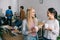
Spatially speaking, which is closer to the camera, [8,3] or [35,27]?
[35,27]

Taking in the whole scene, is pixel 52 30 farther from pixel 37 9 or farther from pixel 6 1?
pixel 6 1

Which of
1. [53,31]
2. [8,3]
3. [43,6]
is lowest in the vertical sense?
[53,31]

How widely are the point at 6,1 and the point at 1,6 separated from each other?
0.64m

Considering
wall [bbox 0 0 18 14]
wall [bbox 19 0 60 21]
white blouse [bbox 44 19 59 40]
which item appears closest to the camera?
white blouse [bbox 44 19 59 40]

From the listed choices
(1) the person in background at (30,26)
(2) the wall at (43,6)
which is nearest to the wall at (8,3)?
(2) the wall at (43,6)

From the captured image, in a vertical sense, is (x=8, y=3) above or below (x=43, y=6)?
above

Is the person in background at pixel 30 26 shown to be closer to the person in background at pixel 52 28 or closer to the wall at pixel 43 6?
the person in background at pixel 52 28

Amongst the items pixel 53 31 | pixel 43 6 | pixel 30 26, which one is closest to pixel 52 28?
pixel 53 31

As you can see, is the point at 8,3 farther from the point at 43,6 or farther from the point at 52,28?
the point at 52,28

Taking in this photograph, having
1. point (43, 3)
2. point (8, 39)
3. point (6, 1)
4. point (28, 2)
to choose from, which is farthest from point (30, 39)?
point (6, 1)

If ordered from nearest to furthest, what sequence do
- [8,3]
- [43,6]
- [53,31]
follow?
[53,31] → [43,6] → [8,3]

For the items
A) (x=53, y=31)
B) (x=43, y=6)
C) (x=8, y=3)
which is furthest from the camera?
(x=8, y=3)

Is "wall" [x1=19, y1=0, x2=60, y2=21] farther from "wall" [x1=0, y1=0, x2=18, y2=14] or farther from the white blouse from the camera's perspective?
the white blouse

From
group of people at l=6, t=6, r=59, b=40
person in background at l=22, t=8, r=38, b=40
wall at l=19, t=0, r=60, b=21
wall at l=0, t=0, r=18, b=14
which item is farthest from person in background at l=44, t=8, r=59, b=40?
wall at l=0, t=0, r=18, b=14
